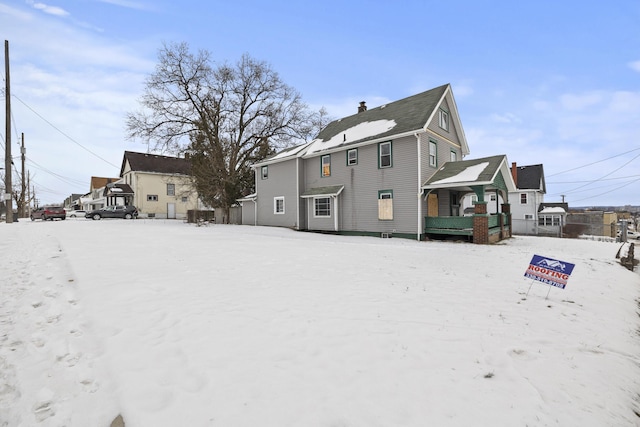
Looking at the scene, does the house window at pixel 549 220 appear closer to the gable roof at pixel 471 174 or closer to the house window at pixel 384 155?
the gable roof at pixel 471 174

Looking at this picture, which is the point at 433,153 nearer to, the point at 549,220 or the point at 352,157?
the point at 352,157

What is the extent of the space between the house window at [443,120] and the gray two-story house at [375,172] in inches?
2.4

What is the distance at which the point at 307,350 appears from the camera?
11.7 feet

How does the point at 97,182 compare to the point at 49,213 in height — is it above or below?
above

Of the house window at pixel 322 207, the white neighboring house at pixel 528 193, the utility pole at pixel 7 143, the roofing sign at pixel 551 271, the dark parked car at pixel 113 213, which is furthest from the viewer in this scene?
the white neighboring house at pixel 528 193

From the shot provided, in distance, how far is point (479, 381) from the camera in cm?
300

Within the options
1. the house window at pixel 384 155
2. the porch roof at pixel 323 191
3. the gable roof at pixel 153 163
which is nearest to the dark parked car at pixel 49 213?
the gable roof at pixel 153 163

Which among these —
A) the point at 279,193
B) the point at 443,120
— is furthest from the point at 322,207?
the point at 443,120

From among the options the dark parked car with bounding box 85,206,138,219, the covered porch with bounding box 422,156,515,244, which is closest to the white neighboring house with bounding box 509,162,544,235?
the covered porch with bounding box 422,156,515,244

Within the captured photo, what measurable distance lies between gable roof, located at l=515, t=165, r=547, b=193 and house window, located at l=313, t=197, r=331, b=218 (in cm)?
2913

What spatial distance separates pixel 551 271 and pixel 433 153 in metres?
12.5

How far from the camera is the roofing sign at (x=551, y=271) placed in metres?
5.62

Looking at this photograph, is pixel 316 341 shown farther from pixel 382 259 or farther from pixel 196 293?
pixel 382 259

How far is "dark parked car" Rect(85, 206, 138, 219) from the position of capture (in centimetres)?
3153
